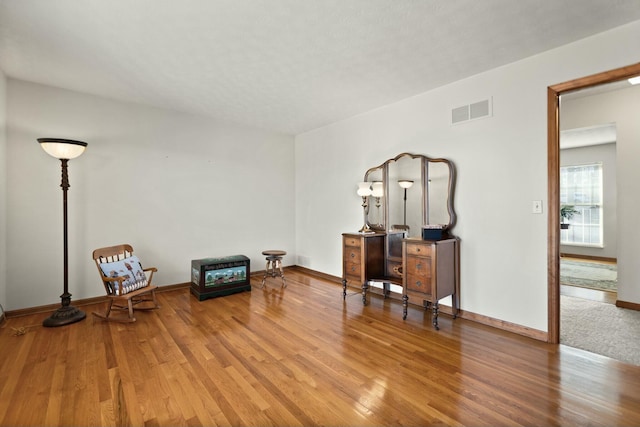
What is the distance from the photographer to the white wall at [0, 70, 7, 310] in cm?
321

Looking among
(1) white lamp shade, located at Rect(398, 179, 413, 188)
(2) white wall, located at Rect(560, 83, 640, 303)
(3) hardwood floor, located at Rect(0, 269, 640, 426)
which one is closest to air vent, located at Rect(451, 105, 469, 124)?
(1) white lamp shade, located at Rect(398, 179, 413, 188)

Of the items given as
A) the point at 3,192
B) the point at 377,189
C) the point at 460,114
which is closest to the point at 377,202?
the point at 377,189

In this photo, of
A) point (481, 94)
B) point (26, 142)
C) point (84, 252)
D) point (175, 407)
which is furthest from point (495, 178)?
point (26, 142)

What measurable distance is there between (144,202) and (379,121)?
3.61 metres

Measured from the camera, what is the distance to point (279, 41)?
258 centimetres

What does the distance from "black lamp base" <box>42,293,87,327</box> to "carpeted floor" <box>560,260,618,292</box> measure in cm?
694

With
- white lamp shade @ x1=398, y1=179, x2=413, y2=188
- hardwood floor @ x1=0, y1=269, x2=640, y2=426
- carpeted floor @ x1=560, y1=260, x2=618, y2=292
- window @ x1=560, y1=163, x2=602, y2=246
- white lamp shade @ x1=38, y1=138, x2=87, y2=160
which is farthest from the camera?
window @ x1=560, y1=163, x2=602, y2=246

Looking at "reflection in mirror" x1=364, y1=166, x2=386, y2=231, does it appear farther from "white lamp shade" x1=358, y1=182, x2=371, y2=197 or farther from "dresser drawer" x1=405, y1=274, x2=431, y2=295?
"dresser drawer" x1=405, y1=274, x2=431, y2=295

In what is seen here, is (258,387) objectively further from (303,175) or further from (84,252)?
(303,175)

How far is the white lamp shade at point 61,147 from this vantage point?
10.0ft

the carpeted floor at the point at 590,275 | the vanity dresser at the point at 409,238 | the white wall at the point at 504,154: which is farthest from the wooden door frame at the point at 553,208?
the carpeted floor at the point at 590,275

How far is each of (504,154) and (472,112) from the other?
596 mm

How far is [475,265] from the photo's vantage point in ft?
10.7

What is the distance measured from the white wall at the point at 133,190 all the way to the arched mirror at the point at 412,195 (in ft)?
7.28
